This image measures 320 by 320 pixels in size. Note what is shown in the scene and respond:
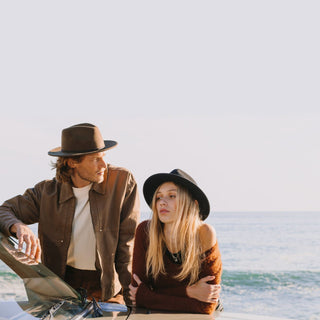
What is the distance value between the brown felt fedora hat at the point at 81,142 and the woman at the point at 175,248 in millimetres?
428

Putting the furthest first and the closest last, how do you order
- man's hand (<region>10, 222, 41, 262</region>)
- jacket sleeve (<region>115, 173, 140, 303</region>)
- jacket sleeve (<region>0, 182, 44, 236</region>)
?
1. jacket sleeve (<region>115, 173, 140, 303</region>)
2. jacket sleeve (<region>0, 182, 44, 236</region>)
3. man's hand (<region>10, 222, 41, 262</region>)

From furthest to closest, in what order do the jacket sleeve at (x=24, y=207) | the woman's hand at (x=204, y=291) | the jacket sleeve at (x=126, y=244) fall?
the jacket sleeve at (x=126, y=244) < the jacket sleeve at (x=24, y=207) < the woman's hand at (x=204, y=291)

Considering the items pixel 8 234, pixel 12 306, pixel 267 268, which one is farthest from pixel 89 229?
pixel 267 268

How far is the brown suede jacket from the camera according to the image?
3.43 metres

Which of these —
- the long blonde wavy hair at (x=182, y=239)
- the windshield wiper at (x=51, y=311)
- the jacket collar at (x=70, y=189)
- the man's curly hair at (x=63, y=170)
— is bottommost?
the windshield wiper at (x=51, y=311)

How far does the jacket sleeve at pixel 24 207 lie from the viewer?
11.1 ft

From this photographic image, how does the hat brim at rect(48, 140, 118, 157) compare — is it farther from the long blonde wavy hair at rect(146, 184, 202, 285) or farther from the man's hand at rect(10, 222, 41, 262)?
the man's hand at rect(10, 222, 41, 262)

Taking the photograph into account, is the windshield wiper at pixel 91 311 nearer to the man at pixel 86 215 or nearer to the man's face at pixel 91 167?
the man at pixel 86 215

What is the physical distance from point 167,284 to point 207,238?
1.07 ft

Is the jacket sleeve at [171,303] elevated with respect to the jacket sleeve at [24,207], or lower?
lower

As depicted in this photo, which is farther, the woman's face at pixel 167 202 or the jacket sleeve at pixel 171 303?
the woman's face at pixel 167 202

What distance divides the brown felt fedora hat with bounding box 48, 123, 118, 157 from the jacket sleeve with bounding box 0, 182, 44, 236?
28 centimetres

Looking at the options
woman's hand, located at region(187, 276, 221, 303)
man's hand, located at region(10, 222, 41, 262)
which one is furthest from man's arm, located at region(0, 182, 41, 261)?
woman's hand, located at region(187, 276, 221, 303)

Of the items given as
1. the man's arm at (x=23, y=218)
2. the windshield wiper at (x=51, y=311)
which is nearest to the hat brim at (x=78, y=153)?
the man's arm at (x=23, y=218)
